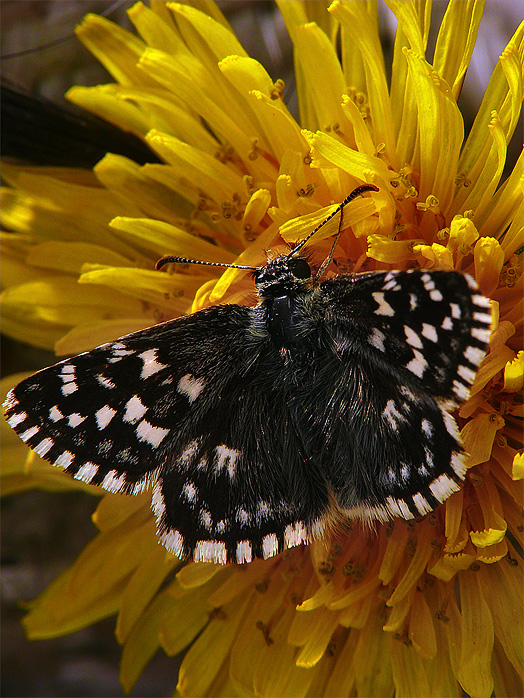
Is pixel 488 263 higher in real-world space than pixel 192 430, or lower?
higher

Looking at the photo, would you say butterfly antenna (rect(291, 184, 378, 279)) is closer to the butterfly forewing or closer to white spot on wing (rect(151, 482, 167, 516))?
the butterfly forewing

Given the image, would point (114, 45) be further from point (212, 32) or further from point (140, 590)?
point (140, 590)

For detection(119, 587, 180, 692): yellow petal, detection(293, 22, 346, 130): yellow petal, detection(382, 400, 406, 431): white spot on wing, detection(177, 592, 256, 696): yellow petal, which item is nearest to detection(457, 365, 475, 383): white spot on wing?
detection(382, 400, 406, 431): white spot on wing

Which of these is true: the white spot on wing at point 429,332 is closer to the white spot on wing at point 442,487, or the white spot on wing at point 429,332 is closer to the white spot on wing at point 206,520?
the white spot on wing at point 442,487

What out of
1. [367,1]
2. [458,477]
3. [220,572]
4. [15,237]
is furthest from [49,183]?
[458,477]

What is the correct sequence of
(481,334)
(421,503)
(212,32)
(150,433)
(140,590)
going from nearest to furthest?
(481,334)
(421,503)
(150,433)
(212,32)
(140,590)

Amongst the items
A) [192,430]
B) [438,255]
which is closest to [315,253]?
[438,255]

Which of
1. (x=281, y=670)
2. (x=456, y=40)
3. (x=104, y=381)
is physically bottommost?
(x=281, y=670)

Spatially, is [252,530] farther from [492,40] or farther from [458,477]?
[492,40]
